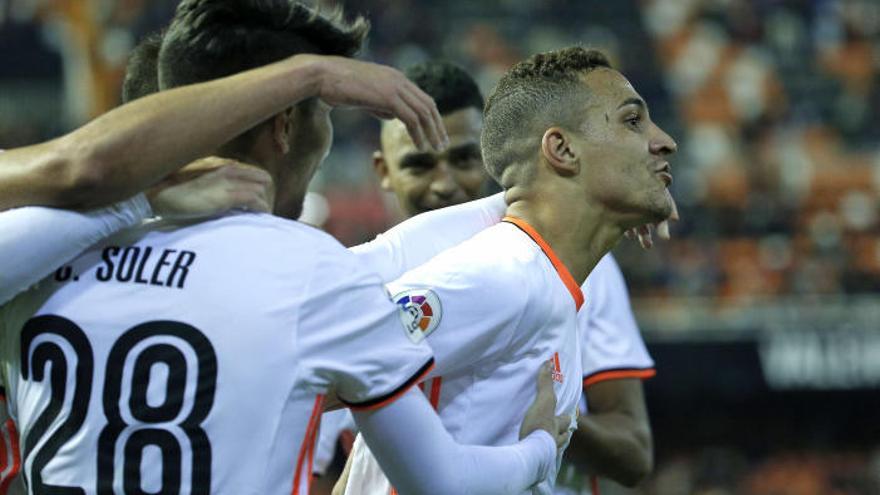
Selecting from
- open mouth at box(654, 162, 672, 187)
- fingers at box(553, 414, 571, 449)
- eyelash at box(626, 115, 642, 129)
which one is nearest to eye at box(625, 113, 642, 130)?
eyelash at box(626, 115, 642, 129)

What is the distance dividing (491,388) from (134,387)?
923mm

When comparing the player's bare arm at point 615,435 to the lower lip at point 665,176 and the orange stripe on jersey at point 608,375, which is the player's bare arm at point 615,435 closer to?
the orange stripe on jersey at point 608,375

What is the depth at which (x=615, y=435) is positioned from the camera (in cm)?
416

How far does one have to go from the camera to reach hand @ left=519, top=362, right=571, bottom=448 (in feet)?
10.00

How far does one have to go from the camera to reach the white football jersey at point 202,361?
2.46 meters

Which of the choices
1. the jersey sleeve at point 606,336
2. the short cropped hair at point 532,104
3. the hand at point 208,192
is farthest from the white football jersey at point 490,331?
the jersey sleeve at point 606,336

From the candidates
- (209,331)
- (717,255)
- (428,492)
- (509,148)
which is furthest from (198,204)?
(717,255)

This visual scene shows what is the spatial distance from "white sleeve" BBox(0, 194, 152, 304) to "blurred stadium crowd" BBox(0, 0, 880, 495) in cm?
1006

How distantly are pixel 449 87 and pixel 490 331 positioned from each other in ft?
7.43

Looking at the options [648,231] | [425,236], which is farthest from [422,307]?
[648,231]

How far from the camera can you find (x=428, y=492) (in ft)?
8.54

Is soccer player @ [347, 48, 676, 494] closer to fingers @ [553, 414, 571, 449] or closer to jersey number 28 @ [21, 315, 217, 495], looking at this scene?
fingers @ [553, 414, 571, 449]

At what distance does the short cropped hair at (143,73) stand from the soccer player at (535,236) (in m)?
0.88

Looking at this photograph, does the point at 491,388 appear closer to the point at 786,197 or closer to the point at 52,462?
the point at 52,462
